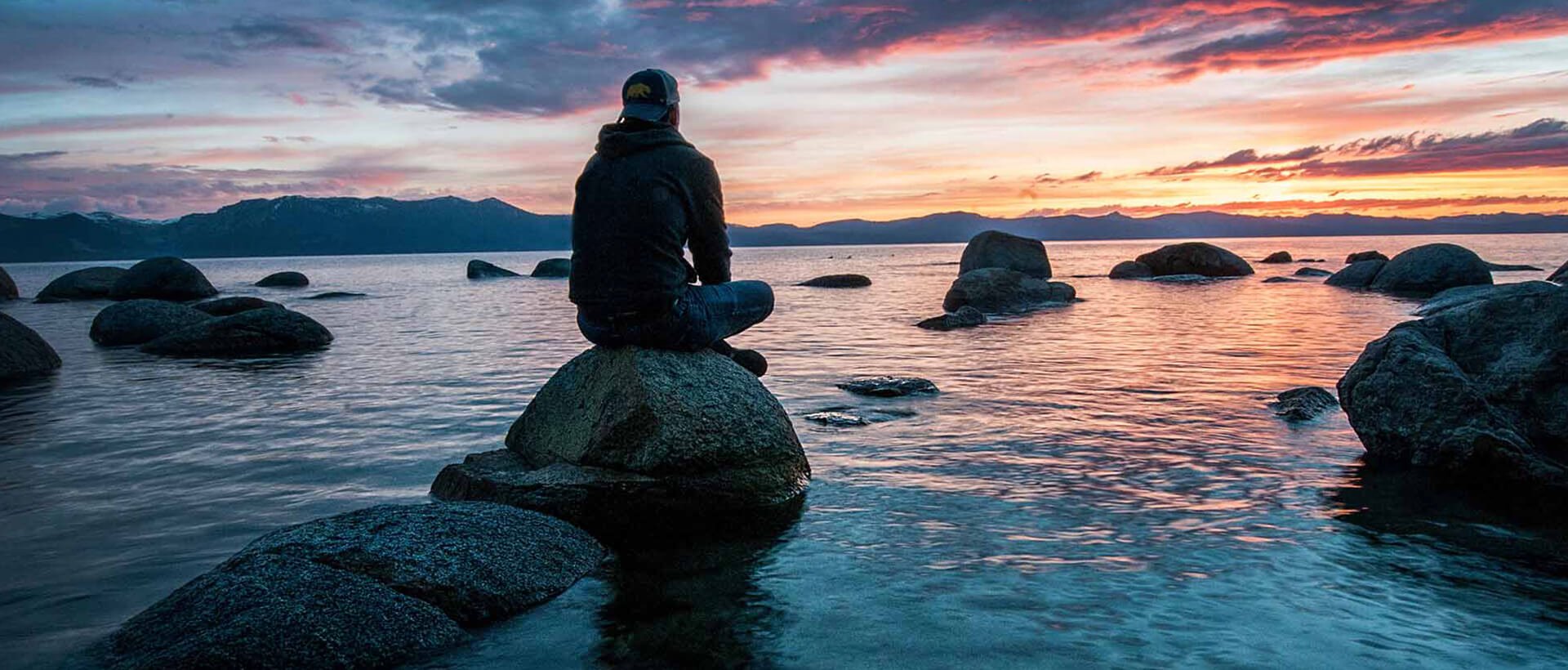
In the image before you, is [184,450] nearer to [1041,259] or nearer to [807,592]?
[807,592]

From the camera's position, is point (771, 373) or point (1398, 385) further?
point (771, 373)

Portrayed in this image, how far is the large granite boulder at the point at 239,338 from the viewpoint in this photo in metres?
18.7

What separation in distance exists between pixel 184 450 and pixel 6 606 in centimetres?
469

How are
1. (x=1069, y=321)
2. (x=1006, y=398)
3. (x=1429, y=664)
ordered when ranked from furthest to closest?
(x=1069, y=321) → (x=1006, y=398) → (x=1429, y=664)

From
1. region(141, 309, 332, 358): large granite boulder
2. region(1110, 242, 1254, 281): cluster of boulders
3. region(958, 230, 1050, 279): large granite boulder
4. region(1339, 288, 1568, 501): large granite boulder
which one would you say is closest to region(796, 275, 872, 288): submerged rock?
region(958, 230, 1050, 279): large granite boulder

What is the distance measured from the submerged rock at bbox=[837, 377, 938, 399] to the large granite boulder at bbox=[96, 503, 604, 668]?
7112 mm

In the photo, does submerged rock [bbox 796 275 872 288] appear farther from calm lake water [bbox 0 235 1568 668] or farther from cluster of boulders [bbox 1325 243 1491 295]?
calm lake water [bbox 0 235 1568 668]

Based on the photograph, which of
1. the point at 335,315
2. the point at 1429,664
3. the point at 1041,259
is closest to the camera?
the point at 1429,664

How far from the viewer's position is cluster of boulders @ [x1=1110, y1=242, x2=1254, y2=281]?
48469mm

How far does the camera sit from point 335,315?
30.6m

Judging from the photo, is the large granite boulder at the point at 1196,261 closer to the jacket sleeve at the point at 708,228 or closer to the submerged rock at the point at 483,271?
the jacket sleeve at the point at 708,228

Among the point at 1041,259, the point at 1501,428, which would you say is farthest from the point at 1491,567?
the point at 1041,259

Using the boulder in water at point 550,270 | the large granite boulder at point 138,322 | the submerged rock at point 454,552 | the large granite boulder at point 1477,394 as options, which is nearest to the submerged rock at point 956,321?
the large granite boulder at point 1477,394

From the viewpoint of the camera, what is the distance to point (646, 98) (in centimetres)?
714
